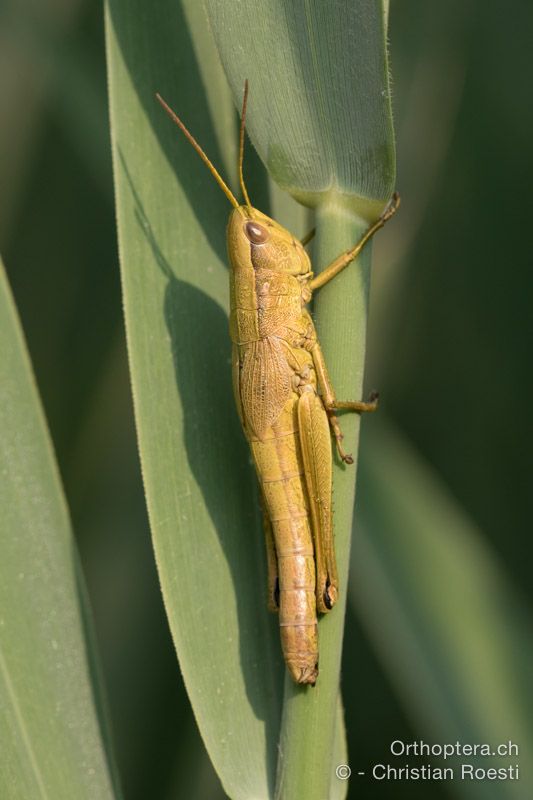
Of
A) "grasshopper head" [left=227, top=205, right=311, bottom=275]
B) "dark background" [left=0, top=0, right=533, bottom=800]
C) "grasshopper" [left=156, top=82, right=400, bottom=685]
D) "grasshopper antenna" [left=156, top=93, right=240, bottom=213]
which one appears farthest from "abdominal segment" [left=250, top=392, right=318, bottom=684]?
A: "dark background" [left=0, top=0, right=533, bottom=800]

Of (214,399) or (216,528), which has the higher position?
(214,399)

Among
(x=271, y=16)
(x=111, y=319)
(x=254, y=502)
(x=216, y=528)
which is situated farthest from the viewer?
(x=111, y=319)

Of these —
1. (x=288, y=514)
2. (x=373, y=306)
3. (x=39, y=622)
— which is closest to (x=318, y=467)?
(x=288, y=514)

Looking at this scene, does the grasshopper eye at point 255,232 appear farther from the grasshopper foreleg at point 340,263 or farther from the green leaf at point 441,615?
the green leaf at point 441,615

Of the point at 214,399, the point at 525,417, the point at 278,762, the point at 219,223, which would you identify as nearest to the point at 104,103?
the point at 219,223

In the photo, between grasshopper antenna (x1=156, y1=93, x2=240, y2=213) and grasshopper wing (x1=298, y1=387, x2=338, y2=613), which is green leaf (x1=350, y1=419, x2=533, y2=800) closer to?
grasshopper wing (x1=298, y1=387, x2=338, y2=613)

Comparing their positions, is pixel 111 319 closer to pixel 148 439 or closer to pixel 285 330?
pixel 285 330
